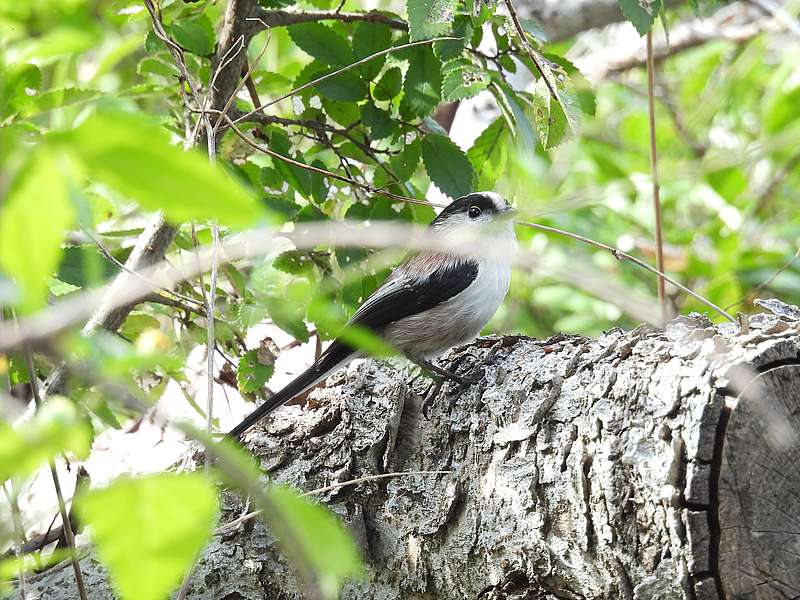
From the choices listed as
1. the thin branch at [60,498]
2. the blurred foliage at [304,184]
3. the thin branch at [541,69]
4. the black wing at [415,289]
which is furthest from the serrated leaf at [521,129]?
the thin branch at [60,498]

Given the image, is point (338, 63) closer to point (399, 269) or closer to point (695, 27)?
point (399, 269)

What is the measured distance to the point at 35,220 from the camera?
24.7 inches

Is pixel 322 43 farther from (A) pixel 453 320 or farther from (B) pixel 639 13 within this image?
(A) pixel 453 320

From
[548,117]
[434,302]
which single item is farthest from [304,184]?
[548,117]

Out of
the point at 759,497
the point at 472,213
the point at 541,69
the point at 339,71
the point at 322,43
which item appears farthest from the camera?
the point at 472,213

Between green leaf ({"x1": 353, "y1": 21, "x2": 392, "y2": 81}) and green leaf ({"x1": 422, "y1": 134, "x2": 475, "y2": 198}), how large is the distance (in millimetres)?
257

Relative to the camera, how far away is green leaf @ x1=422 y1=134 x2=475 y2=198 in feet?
8.64

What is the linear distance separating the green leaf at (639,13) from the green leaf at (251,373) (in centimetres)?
143

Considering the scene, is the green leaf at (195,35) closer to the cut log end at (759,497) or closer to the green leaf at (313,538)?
the cut log end at (759,497)

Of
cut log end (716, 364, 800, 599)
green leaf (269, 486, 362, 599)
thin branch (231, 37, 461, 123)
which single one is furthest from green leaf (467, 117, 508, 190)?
green leaf (269, 486, 362, 599)

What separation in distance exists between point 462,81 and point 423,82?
7.3 inches

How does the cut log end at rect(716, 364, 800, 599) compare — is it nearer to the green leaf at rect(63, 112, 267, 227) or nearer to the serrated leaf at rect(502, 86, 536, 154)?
the serrated leaf at rect(502, 86, 536, 154)

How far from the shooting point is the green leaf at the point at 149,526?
0.67 m

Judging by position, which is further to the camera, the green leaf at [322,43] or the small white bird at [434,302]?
the small white bird at [434,302]
